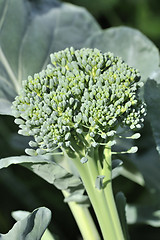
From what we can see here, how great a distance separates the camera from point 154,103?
0.74 metres

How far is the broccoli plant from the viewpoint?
62cm

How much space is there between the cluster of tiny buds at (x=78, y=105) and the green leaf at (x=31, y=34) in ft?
0.76

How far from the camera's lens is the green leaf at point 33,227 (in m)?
0.62

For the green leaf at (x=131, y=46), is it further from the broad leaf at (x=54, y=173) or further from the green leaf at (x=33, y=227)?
the green leaf at (x=33, y=227)

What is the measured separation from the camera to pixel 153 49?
961mm

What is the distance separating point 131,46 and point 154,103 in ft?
0.93

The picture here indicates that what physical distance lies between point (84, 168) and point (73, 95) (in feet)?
0.41

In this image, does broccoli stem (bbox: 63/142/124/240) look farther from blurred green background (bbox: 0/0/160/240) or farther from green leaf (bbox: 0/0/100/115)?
blurred green background (bbox: 0/0/160/240)

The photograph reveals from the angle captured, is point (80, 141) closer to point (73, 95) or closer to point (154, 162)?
point (73, 95)

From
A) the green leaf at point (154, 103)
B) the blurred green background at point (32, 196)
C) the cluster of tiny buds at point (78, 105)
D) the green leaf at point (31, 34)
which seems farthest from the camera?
the blurred green background at point (32, 196)

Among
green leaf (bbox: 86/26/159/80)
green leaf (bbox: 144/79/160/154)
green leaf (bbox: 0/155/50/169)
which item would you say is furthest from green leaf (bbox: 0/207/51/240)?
green leaf (bbox: 86/26/159/80)

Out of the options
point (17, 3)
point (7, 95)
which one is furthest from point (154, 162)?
point (17, 3)

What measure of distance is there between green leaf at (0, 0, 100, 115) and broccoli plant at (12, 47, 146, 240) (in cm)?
24

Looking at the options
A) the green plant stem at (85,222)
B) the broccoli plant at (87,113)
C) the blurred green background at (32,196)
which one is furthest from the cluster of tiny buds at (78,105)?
the blurred green background at (32,196)
